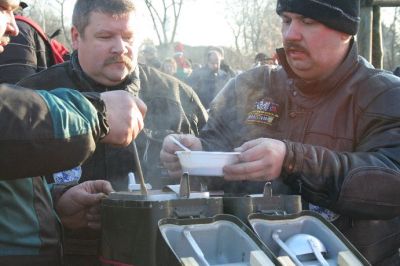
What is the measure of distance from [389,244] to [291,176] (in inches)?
19.3

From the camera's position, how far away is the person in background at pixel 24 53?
9.42 ft

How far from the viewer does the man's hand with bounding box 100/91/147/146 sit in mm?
1373

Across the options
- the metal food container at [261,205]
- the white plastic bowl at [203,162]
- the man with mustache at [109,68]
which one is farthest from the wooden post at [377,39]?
the metal food container at [261,205]

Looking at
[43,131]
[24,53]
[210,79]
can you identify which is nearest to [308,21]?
[43,131]

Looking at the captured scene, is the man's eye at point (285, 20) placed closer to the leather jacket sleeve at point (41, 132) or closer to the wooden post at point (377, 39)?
the leather jacket sleeve at point (41, 132)

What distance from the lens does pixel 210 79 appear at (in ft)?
21.6

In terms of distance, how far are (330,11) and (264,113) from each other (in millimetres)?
503

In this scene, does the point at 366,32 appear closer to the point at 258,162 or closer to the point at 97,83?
the point at 97,83

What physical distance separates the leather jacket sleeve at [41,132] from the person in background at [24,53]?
1.76 m

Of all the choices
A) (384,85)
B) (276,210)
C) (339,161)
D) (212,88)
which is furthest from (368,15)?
(212,88)

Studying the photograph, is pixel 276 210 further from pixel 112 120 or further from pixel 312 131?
pixel 312 131

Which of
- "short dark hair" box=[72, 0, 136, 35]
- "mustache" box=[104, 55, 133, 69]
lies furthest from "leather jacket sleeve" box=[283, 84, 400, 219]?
"short dark hair" box=[72, 0, 136, 35]

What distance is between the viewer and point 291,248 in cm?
132

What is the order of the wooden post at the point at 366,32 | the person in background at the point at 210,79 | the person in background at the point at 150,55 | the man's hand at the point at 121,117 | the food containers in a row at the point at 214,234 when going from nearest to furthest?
the food containers in a row at the point at 214,234 → the man's hand at the point at 121,117 → the wooden post at the point at 366,32 → the person in background at the point at 150,55 → the person in background at the point at 210,79
